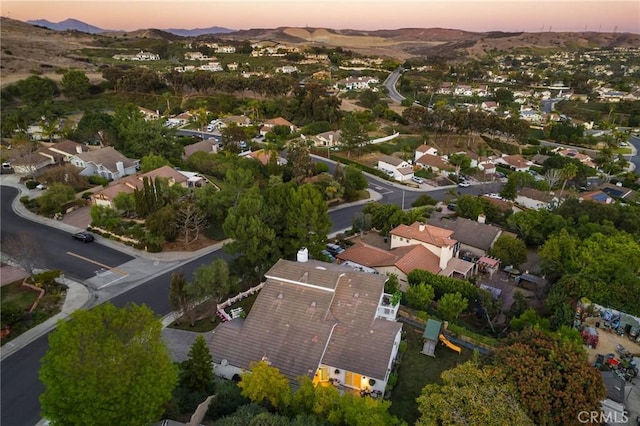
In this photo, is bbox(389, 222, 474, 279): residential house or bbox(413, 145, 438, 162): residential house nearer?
bbox(389, 222, 474, 279): residential house

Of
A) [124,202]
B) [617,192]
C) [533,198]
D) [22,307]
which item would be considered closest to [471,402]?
[22,307]

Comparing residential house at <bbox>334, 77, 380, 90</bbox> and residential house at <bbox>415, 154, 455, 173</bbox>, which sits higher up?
residential house at <bbox>334, 77, 380, 90</bbox>

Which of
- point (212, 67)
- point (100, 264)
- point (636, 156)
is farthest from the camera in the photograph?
point (212, 67)

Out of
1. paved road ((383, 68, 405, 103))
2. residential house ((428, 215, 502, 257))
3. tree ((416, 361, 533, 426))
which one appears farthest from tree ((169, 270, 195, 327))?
paved road ((383, 68, 405, 103))

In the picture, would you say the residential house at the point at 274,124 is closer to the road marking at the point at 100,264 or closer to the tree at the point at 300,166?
the tree at the point at 300,166

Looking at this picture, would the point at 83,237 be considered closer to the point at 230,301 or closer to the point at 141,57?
the point at 230,301

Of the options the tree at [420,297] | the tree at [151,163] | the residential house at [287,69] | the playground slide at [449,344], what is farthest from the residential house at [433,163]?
the residential house at [287,69]

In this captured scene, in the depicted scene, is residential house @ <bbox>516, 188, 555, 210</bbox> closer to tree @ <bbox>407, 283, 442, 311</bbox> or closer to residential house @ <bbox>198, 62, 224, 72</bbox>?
tree @ <bbox>407, 283, 442, 311</bbox>
